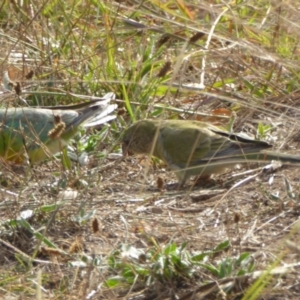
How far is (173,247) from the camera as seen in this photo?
3.49 m

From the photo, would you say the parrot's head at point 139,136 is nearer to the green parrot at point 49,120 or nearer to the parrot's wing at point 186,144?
the parrot's wing at point 186,144

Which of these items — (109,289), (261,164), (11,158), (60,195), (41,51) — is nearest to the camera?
(109,289)

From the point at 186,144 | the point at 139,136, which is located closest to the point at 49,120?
the point at 139,136

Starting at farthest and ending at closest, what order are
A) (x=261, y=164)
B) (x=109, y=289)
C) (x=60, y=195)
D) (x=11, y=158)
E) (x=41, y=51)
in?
(x=41, y=51)
(x=11, y=158)
(x=261, y=164)
(x=60, y=195)
(x=109, y=289)

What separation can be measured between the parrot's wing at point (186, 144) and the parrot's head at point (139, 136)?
7 centimetres

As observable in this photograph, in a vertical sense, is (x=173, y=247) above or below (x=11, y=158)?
above

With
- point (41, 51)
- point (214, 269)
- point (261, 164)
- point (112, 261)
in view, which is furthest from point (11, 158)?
point (214, 269)

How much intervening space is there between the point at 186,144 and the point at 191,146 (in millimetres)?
38

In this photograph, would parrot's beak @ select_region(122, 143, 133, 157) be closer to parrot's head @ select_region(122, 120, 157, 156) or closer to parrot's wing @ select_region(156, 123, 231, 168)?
parrot's head @ select_region(122, 120, 157, 156)

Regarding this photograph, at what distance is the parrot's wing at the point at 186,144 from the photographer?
512cm

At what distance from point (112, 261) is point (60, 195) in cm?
92

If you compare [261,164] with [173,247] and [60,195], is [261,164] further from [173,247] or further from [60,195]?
[173,247]

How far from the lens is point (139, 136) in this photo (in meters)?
5.36

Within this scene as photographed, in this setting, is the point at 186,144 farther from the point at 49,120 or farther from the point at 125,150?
the point at 49,120
